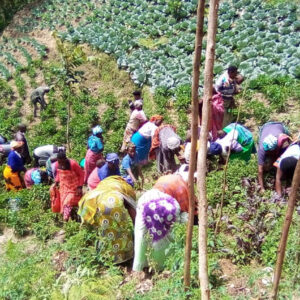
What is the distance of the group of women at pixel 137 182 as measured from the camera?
16.5 feet

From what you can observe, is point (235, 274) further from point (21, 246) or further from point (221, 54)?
point (221, 54)

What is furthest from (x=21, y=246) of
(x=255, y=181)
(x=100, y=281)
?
(x=255, y=181)

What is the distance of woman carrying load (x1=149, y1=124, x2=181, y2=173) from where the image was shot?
262 inches

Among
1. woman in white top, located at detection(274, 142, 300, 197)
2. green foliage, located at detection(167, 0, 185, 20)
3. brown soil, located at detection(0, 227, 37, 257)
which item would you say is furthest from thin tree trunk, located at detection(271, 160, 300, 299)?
green foliage, located at detection(167, 0, 185, 20)

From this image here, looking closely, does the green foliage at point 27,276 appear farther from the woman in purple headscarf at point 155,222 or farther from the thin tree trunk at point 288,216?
the thin tree trunk at point 288,216

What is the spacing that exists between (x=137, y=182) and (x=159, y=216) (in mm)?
2882

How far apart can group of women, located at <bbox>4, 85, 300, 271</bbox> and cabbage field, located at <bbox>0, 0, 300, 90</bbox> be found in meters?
4.43

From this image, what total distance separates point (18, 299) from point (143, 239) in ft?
4.83

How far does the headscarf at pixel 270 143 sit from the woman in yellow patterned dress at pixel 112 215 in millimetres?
1897

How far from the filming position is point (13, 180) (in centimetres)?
798

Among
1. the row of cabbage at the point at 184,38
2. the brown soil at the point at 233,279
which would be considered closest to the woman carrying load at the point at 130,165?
the brown soil at the point at 233,279

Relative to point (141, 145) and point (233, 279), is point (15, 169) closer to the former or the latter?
point (141, 145)

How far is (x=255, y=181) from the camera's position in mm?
6453

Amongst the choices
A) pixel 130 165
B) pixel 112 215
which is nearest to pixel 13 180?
pixel 130 165
